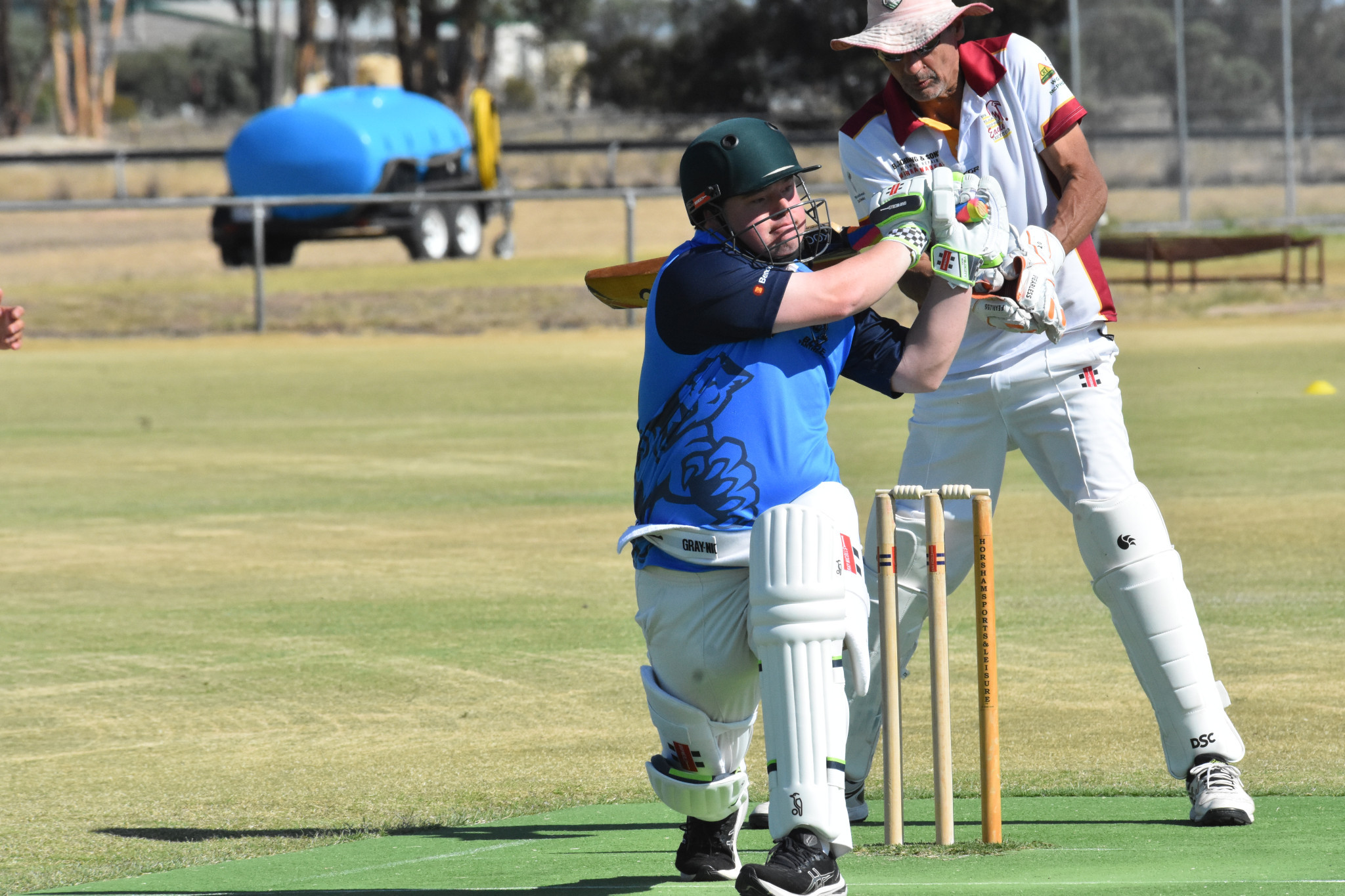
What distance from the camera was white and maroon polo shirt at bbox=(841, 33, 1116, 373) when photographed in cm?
514

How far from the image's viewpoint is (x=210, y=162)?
5041 cm

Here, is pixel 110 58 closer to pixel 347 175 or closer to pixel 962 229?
pixel 347 175

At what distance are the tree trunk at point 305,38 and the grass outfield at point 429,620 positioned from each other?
4521cm

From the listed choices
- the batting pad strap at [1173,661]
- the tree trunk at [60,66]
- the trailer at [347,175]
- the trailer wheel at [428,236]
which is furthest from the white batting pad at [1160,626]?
the tree trunk at [60,66]

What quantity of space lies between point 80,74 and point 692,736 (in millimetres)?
75355

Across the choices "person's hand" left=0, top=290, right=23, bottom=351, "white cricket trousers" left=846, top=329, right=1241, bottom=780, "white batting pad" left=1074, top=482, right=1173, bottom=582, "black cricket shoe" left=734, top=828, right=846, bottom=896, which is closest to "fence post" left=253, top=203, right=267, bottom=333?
"person's hand" left=0, top=290, right=23, bottom=351

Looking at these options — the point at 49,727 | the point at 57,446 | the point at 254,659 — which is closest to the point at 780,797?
the point at 49,727

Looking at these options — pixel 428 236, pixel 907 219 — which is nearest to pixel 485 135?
pixel 428 236

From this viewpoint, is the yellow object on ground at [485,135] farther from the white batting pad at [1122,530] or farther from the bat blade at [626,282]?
the white batting pad at [1122,530]

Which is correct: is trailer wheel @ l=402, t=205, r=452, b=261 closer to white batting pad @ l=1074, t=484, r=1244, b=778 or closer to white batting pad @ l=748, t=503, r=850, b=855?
white batting pad @ l=1074, t=484, r=1244, b=778

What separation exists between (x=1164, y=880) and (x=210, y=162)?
49.0 m

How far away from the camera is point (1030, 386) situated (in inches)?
199

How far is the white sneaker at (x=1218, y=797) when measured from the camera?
4.75 metres

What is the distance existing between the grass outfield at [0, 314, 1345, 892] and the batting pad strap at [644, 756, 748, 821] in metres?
1.25
